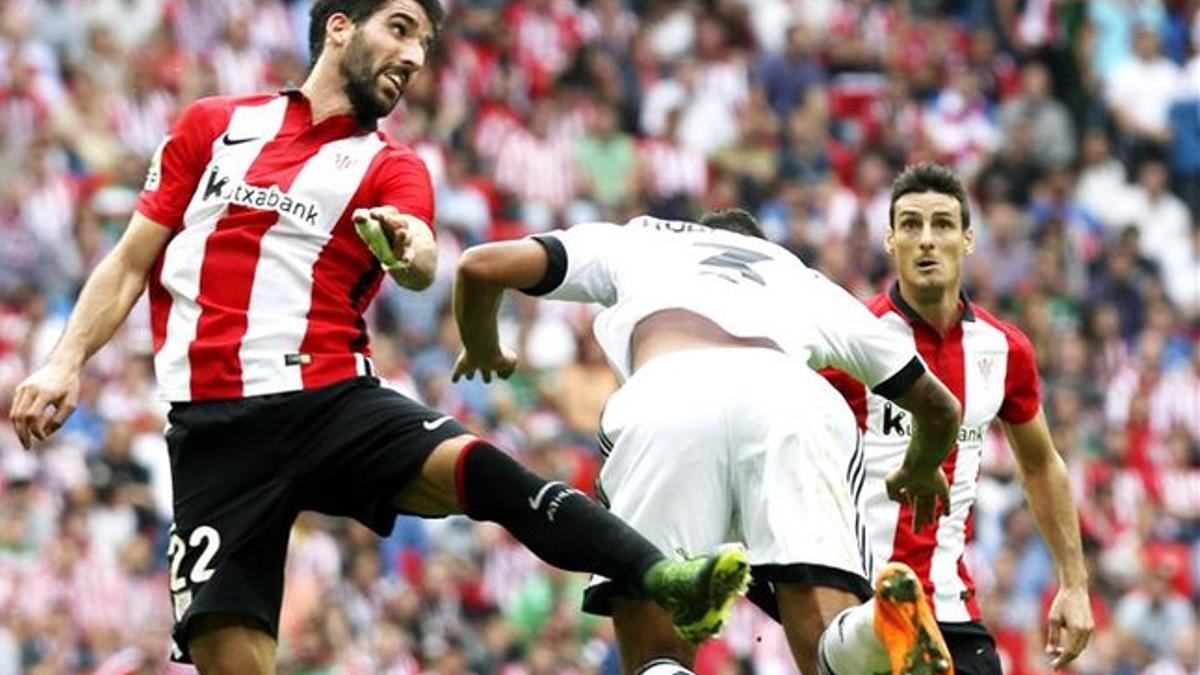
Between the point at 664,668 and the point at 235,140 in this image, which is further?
the point at 235,140

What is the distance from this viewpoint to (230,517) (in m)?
9.30

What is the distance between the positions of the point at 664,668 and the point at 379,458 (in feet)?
3.49

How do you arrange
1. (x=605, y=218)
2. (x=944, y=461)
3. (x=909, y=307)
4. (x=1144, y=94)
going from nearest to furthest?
(x=944, y=461) < (x=909, y=307) < (x=605, y=218) < (x=1144, y=94)

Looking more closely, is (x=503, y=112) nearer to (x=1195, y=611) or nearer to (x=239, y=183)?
(x=1195, y=611)

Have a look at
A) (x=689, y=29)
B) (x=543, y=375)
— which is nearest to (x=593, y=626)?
(x=543, y=375)

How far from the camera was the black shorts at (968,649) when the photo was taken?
1026 cm

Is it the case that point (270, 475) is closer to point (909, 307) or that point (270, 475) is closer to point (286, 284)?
point (286, 284)

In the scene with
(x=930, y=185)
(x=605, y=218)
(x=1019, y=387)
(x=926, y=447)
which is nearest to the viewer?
(x=926, y=447)

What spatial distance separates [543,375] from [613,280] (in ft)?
33.1

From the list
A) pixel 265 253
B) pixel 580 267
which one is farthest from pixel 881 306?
pixel 265 253

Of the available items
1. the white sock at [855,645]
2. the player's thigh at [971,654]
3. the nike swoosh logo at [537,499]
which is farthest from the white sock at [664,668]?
the player's thigh at [971,654]

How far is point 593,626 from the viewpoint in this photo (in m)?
17.4

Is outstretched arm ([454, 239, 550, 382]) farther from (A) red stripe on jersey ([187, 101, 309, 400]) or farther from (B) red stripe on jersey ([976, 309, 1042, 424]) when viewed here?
(B) red stripe on jersey ([976, 309, 1042, 424])

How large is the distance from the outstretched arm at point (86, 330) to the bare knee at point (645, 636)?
1.68 m
